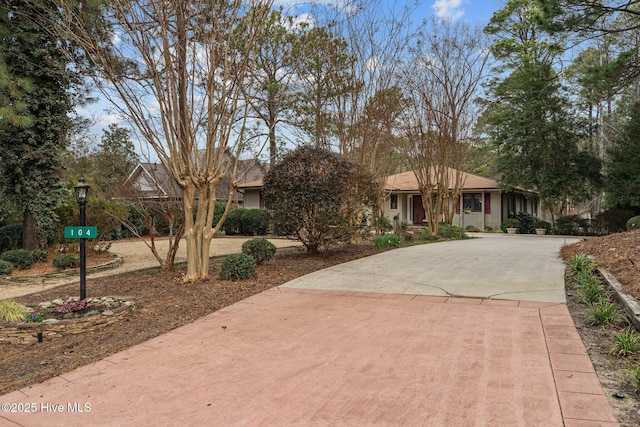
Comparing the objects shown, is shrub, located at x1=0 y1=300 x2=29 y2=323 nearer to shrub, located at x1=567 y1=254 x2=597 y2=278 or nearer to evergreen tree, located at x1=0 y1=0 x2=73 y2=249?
evergreen tree, located at x1=0 y1=0 x2=73 y2=249

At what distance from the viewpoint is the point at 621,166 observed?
17.3 metres

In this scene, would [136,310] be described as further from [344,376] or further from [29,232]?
[29,232]

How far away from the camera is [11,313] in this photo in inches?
182

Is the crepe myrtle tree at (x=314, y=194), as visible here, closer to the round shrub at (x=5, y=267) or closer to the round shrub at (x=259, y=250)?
the round shrub at (x=259, y=250)

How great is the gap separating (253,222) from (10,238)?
1010 centimetres

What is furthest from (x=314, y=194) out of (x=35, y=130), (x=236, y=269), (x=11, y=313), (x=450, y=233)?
(x=450, y=233)

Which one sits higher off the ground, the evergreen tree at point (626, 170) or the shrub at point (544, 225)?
the evergreen tree at point (626, 170)

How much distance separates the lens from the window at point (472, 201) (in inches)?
953

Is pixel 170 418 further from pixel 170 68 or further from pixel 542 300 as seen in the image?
pixel 170 68

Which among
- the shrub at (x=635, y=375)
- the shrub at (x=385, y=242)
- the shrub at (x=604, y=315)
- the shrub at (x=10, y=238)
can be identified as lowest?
the shrub at (x=635, y=375)

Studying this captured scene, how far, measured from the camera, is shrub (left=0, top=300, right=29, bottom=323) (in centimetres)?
456

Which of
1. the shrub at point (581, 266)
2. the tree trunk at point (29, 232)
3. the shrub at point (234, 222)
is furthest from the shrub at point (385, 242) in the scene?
the shrub at point (234, 222)

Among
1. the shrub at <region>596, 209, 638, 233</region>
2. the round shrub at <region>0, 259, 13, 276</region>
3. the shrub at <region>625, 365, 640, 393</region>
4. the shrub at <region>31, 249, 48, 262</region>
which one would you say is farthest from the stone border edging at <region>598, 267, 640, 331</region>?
the shrub at <region>596, 209, 638, 233</region>

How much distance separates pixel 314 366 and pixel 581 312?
3.42 metres
